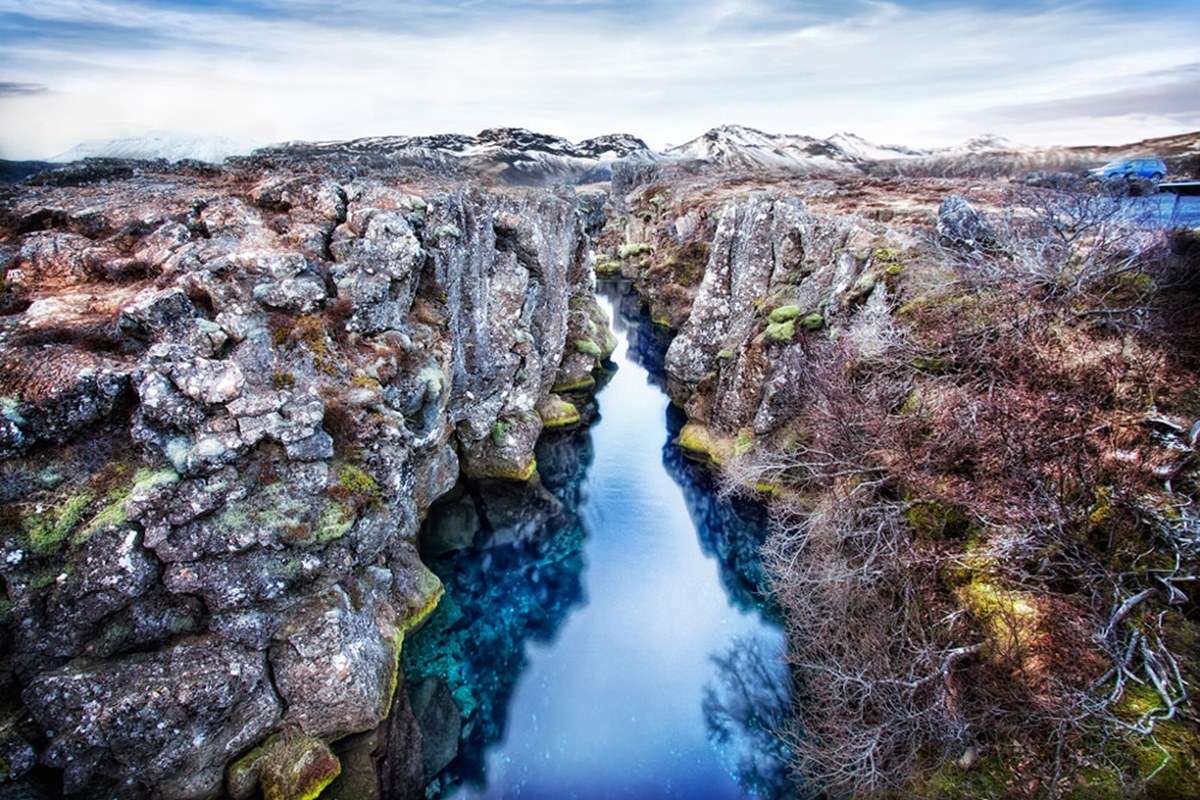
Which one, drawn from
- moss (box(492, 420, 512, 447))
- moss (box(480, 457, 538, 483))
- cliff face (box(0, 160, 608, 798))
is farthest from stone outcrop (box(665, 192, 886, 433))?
cliff face (box(0, 160, 608, 798))

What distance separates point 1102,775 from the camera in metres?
9.92

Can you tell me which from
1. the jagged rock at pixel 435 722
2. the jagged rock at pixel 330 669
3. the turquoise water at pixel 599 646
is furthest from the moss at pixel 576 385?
the jagged rock at pixel 330 669

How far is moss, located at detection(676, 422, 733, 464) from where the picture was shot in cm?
2891

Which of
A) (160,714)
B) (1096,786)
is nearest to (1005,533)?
(1096,786)

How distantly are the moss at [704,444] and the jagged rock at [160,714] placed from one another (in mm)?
21124

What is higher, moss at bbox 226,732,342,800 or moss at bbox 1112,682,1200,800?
moss at bbox 1112,682,1200,800

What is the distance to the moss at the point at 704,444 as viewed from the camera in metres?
28.9

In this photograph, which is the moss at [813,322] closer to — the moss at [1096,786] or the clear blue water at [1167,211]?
the clear blue water at [1167,211]

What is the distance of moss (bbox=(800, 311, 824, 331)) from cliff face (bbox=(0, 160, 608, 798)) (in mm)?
15687

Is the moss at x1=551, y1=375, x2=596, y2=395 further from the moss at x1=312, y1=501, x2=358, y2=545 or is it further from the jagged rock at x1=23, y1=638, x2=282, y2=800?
the jagged rock at x1=23, y1=638, x2=282, y2=800

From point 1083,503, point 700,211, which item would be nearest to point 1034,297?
point 1083,503

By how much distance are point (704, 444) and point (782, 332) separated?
8.29m

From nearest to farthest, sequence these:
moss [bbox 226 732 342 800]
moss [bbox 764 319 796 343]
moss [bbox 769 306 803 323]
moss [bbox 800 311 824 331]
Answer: moss [bbox 226 732 342 800] → moss [bbox 800 311 824 331] → moss [bbox 764 319 796 343] → moss [bbox 769 306 803 323]

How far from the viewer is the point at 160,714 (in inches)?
472
